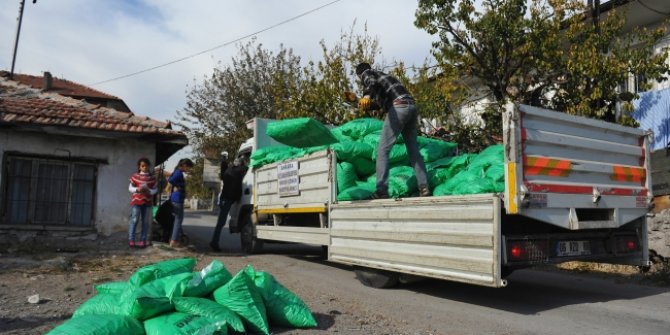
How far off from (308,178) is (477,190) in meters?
2.84

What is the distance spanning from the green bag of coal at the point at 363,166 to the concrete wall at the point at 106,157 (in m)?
4.89

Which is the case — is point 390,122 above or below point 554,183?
above

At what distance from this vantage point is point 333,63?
14555 mm

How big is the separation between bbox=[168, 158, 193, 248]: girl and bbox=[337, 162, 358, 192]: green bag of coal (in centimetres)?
377

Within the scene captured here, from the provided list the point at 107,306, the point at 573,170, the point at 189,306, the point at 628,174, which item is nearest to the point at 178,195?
the point at 107,306

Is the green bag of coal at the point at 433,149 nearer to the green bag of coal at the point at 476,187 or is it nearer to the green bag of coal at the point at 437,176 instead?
the green bag of coal at the point at 437,176

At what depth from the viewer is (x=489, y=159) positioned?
5.27 meters

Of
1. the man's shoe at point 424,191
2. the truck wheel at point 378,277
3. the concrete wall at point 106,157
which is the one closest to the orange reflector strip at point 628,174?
the man's shoe at point 424,191

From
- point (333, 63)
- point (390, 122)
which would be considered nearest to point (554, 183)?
point (390, 122)

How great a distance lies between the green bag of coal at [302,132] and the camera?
702 centimetres

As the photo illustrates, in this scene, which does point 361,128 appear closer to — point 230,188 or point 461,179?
point 461,179

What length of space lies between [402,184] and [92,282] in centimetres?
382

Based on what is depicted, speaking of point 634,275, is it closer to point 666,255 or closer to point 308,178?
point 666,255

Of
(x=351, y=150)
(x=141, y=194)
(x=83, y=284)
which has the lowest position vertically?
(x=83, y=284)
